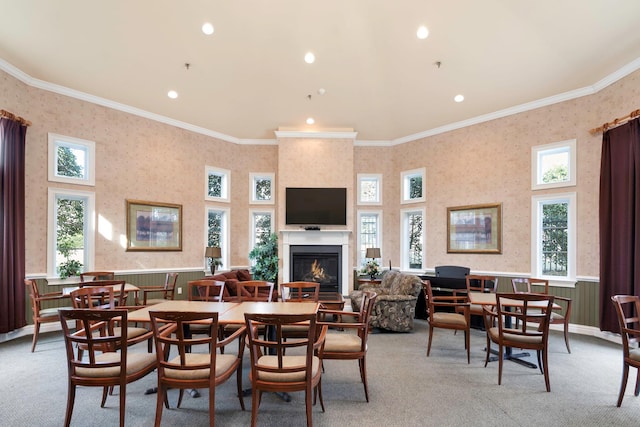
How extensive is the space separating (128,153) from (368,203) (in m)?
5.60

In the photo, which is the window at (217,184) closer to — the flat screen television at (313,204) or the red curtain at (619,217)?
the flat screen television at (313,204)

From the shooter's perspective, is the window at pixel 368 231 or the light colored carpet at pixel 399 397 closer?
the light colored carpet at pixel 399 397

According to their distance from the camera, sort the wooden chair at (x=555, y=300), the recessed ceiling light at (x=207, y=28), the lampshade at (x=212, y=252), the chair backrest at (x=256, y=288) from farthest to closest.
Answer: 1. the lampshade at (x=212, y=252)
2. the recessed ceiling light at (x=207, y=28)
3. the wooden chair at (x=555, y=300)
4. the chair backrest at (x=256, y=288)

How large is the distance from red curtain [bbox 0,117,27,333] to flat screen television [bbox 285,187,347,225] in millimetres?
4751

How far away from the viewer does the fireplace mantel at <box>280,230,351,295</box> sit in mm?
7789

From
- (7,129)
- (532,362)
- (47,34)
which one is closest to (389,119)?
(532,362)

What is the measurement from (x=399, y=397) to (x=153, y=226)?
5945mm

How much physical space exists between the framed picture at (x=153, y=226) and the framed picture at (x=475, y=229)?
6.18 m

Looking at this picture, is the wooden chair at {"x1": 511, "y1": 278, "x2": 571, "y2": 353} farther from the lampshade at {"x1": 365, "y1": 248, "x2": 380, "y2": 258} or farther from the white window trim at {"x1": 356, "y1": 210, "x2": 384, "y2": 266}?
the white window trim at {"x1": 356, "y1": 210, "x2": 384, "y2": 266}

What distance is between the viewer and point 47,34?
4777 millimetres

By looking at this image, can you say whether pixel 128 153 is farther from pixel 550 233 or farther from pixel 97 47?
pixel 550 233

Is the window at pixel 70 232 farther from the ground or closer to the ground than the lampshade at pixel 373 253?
farther from the ground

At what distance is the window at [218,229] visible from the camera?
8.19 meters

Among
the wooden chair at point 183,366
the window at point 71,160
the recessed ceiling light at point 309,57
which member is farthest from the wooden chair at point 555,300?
the window at point 71,160
